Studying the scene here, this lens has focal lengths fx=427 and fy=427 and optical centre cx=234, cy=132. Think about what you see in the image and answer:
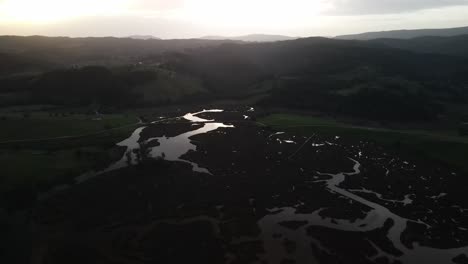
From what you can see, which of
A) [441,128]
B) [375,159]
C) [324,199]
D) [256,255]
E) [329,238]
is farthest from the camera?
[441,128]

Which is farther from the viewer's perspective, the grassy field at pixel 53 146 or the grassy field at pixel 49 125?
the grassy field at pixel 49 125

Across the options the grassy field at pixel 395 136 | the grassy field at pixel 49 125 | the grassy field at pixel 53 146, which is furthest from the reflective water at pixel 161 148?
the grassy field at pixel 395 136

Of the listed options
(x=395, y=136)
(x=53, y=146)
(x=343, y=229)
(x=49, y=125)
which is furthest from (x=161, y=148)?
(x=395, y=136)

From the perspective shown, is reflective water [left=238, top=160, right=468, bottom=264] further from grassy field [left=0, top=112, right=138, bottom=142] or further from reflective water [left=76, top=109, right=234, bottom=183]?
grassy field [left=0, top=112, right=138, bottom=142]

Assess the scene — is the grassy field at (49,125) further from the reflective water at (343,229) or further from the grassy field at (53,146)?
the reflective water at (343,229)

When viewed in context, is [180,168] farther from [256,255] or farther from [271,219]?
[256,255]

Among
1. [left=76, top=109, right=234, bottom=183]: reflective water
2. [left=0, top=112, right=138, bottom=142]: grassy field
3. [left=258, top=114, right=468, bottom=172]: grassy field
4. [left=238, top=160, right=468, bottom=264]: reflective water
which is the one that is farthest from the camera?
[left=0, top=112, right=138, bottom=142]: grassy field

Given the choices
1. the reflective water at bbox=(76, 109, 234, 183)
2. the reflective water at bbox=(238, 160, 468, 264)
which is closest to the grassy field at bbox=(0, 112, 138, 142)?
the reflective water at bbox=(76, 109, 234, 183)

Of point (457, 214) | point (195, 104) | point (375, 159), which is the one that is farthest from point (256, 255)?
point (195, 104)

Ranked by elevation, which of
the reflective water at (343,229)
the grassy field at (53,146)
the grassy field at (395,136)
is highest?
the grassy field at (53,146)
